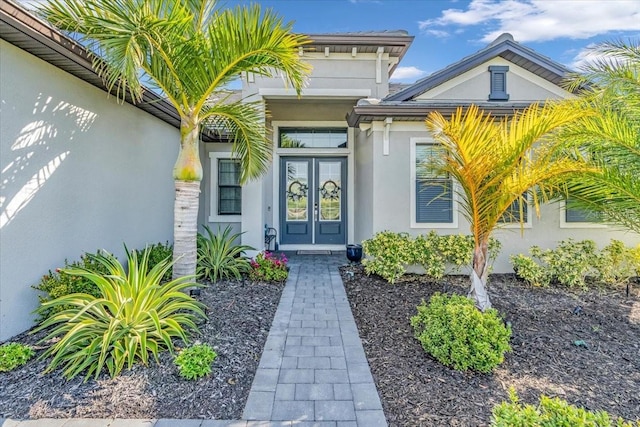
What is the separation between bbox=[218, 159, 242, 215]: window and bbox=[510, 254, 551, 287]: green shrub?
6627 mm

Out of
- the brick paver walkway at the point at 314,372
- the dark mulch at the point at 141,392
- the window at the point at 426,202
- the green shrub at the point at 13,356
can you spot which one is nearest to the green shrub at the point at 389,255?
the window at the point at 426,202

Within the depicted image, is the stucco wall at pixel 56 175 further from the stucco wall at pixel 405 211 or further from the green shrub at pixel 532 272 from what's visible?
the green shrub at pixel 532 272

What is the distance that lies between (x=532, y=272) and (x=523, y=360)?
10.2 feet

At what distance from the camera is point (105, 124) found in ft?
17.1

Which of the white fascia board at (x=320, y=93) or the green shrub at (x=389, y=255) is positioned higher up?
the white fascia board at (x=320, y=93)

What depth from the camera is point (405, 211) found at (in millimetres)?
6477

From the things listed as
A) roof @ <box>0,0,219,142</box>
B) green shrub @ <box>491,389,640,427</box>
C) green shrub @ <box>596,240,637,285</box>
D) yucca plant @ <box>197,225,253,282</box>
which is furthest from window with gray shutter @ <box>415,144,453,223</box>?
roof @ <box>0,0,219,142</box>

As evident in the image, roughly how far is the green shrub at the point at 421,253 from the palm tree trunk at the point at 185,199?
324cm

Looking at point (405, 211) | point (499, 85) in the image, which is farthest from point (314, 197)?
point (499, 85)

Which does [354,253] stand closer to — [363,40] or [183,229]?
[183,229]

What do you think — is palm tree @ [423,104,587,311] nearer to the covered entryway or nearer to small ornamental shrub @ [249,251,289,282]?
small ornamental shrub @ [249,251,289,282]

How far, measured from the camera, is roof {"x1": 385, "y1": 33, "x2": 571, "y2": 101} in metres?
6.58

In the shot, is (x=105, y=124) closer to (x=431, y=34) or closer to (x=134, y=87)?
(x=134, y=87)

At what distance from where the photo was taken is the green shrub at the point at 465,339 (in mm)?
2985
